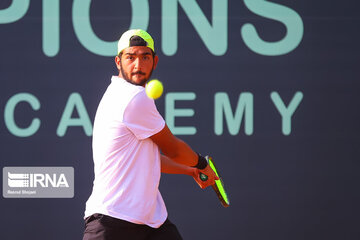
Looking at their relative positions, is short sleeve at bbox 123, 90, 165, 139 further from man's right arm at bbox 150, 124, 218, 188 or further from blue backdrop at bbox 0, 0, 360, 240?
blue backdrop at bbox 0, 0, 360, 240

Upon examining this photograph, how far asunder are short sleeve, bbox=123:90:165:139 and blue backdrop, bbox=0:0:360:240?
182 cm

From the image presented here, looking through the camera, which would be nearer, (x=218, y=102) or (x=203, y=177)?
(x=203, y=177)

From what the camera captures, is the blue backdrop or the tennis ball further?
the blue backdrop

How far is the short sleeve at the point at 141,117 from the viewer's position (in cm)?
226

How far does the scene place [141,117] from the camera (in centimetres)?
227

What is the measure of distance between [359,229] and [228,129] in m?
1.27

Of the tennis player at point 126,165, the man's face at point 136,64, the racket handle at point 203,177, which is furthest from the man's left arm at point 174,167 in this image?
the man's face at point 136,64

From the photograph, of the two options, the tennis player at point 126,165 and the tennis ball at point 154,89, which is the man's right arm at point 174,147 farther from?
the tennis ball at point 154,89

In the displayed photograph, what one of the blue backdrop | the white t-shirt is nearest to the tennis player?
the white t-shirt

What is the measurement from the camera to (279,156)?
4.17 metres

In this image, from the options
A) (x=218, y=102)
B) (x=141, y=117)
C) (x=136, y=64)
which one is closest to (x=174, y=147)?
(x=141, y=117)

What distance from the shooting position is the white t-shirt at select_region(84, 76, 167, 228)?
7.43ft

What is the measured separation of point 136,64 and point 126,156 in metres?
0.41

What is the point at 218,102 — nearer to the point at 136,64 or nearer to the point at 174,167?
the point at 174,167
